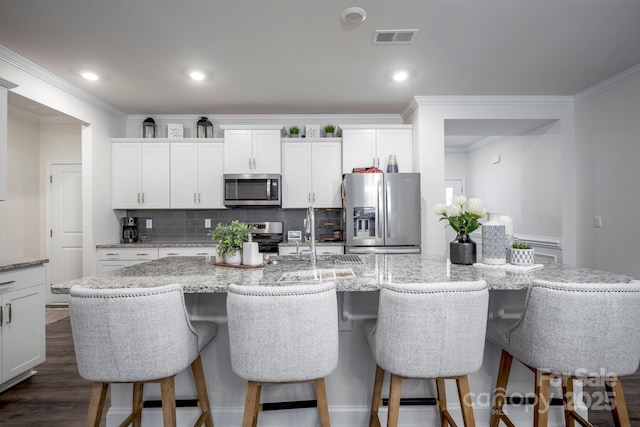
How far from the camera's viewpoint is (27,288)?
8.14 ft

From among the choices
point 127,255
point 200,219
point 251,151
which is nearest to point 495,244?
point 251,151

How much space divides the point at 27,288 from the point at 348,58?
123 inches

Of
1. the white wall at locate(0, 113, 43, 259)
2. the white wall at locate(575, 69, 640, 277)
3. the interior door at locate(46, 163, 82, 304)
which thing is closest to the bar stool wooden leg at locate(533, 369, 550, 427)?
the white wall at locate(575, 69, 640, 277)

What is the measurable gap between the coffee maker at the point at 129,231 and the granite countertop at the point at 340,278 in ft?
8.76

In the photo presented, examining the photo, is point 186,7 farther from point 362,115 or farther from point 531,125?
point 531,125

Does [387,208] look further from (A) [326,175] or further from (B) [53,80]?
(B) [53,80]

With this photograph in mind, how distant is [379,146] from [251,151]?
5.23 feet

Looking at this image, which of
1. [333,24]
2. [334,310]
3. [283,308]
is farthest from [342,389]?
[333,24]

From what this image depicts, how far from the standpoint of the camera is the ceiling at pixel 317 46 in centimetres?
215

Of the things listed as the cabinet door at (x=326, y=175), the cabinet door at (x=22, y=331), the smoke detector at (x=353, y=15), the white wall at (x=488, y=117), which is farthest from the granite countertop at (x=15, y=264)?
the white wall at (x=488, y=117)

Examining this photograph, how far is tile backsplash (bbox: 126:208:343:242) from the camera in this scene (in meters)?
4.47

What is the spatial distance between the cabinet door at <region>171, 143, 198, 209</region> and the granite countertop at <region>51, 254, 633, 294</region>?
231cm

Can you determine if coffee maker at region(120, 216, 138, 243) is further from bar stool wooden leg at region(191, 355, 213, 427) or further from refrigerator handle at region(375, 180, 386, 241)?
bar stool wooden leg at region(191, 355, 213, 427)

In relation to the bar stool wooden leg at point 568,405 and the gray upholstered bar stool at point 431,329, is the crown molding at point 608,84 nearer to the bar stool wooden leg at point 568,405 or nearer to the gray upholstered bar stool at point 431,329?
the bar stool wooden leg at point 568,405
